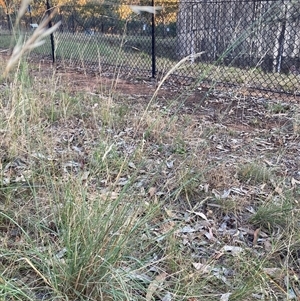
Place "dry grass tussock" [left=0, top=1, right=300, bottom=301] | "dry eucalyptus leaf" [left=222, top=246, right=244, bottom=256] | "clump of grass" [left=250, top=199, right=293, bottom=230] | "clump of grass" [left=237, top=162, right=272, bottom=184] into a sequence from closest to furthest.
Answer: "dry grass tussock" [left=0, top=1, right=300, bottom=301]
"dry eucalyptus leaf" [left=222, top=246, right=244, bottom=256]
"clump of grass" [left=250, top=199, right=293, bottom=230]
"clump of grass" [left=237, top=162, right=272, bottom=184]

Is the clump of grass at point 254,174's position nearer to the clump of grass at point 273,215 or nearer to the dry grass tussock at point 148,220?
the dry grass tussock at point 148,220

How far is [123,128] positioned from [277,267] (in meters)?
1.69

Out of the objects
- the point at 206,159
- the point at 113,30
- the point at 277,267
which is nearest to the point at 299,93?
the point at 206,159

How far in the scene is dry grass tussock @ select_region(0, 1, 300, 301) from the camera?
3.96ft

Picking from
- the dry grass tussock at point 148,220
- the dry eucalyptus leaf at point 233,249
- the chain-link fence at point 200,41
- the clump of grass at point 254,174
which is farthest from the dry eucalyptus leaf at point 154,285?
the chain-link fence at point 200,41

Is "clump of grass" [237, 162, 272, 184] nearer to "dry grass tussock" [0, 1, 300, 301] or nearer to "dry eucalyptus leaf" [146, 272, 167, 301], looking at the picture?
"dry grass tussock" [0, 1, 300, 301]

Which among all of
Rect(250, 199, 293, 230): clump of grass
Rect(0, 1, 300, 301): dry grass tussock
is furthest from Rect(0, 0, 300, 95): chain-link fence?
Rect(250, 199, 293, 230): clump of grass

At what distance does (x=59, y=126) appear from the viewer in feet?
9.25

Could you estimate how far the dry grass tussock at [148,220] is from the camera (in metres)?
1.21

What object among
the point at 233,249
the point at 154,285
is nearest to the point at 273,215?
the point at 233,249

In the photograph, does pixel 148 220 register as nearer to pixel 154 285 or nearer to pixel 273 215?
pixel 154 285

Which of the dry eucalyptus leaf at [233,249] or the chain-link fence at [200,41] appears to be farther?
the chain-link fence at [200,41]

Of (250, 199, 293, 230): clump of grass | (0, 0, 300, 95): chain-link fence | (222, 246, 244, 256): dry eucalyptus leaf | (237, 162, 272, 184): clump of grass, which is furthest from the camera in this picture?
(0, 0, 300, 95): chain-link fence

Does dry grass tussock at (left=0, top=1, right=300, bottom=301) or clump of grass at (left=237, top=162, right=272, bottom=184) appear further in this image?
clump of grass at (left=237, top=162, right=272, bottom=184)
